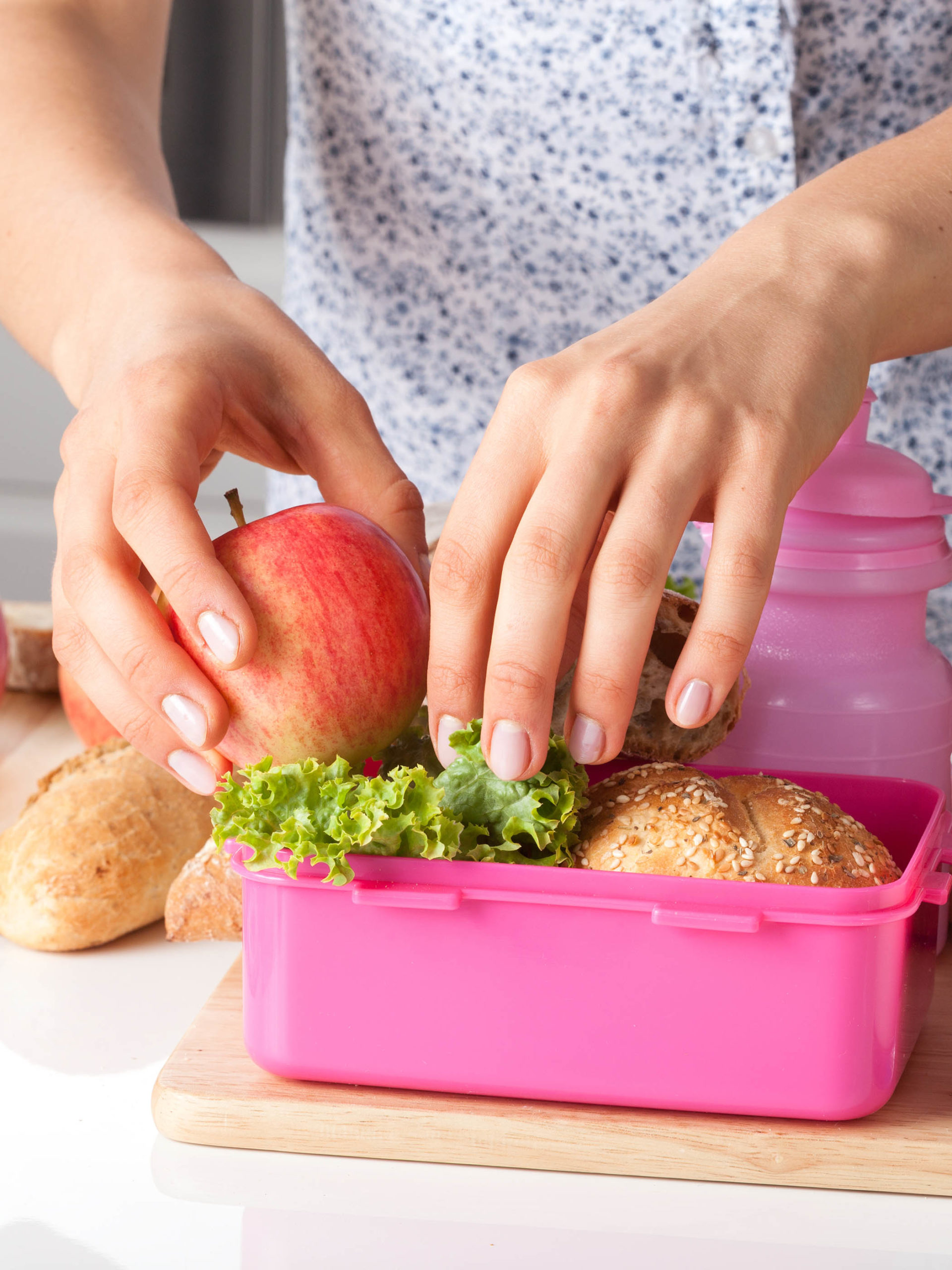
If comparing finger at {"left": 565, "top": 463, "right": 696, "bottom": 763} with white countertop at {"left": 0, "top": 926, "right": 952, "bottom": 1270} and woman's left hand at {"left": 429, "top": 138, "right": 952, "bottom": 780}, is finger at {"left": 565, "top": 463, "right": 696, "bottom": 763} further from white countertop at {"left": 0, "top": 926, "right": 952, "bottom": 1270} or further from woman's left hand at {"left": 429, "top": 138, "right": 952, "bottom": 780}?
white countertop at {"left": 0, "top": 926, "right": 952, "bottom": 1270}

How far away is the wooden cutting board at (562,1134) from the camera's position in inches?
24.6

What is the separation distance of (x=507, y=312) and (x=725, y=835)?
851 millimetres

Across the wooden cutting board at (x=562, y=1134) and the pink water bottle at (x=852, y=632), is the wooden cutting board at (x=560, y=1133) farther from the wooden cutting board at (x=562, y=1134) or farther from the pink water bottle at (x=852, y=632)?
the pink water bottle at (x=852, y=632)

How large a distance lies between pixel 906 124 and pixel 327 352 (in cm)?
66

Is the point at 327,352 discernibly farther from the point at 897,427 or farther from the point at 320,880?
the point at 320,880

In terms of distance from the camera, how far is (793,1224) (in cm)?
61

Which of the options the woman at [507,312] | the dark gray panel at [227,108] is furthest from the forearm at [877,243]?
the dark gray panel at [227,108]

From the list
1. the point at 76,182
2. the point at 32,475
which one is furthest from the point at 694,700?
the point at 32,475

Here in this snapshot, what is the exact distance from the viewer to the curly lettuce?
0.61 m

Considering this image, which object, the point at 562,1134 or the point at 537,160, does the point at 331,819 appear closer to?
the point at 562,1134

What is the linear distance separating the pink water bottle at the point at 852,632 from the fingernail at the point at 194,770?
0.32 metres

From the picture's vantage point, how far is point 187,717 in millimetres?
699

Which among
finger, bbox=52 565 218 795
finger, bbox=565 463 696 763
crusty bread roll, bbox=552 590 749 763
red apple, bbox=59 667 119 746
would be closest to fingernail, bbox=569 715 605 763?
finger, bbox=565 463 696 763

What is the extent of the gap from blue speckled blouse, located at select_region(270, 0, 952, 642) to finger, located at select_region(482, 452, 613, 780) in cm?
63
